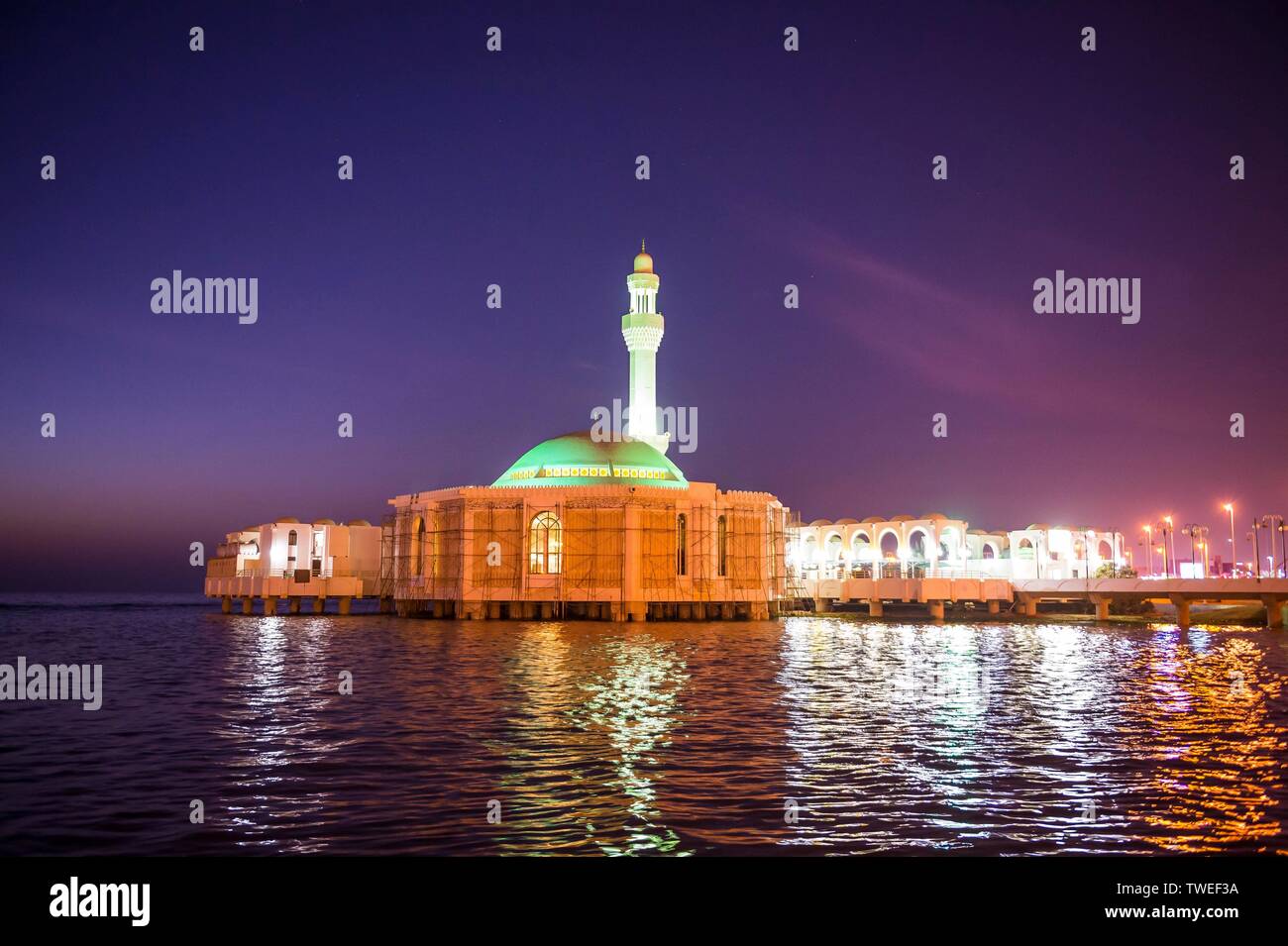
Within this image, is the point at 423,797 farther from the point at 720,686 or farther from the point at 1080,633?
the point at 1080,633

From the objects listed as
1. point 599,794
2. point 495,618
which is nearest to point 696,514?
point 495,618

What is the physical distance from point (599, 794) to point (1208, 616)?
91522 millimetres

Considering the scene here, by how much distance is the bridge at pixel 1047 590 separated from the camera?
6944cm

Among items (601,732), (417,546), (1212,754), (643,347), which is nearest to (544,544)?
(417,546)

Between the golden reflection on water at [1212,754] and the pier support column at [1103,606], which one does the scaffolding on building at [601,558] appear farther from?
the golden reflection on water at [1212,754]

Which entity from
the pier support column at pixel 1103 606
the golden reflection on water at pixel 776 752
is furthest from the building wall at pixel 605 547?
the golden reflection on water at pixel 776 752

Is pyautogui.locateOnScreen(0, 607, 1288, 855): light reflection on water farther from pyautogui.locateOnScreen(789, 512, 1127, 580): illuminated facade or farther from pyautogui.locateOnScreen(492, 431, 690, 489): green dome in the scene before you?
pyautogui.locateOnScreen(789, 512, 1127, 580): illuminated facade

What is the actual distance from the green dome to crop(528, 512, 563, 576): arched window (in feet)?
13.4

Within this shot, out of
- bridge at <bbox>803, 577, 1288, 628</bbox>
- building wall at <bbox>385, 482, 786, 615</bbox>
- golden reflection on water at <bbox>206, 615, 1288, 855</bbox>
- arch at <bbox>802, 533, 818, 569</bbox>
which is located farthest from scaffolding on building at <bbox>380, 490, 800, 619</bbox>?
golden reflection on water at <bbox>206, 615, 1288, 855</bbox>

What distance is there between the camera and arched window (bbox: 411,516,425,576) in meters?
82.4

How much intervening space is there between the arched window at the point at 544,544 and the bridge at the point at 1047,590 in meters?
26.7

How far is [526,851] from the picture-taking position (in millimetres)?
11500

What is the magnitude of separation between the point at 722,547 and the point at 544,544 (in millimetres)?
12551

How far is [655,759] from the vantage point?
58.1 feet
